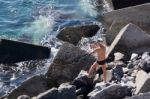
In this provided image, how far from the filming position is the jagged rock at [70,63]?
778 inches

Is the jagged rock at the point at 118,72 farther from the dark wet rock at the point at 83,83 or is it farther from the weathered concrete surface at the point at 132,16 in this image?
the weathered concrete surface at the point at 132,16

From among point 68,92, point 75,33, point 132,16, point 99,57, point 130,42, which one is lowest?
point 68,92

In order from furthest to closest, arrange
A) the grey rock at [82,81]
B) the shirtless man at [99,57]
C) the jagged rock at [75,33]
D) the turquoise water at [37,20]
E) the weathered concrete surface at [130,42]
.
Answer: the jagged rock at [75,33], the turquoise water at [37,20], the weathered concrete surface at [130,42], the shirtless man at [99,57], the grey rock at [82,81]

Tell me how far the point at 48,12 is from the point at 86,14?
7.92 feet

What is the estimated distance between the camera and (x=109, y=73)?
18.0m

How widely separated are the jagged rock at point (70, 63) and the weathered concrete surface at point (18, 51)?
3603mm

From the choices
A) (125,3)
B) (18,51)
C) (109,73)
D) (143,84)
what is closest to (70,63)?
(109,73)

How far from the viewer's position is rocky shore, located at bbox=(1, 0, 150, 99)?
52.9 feet

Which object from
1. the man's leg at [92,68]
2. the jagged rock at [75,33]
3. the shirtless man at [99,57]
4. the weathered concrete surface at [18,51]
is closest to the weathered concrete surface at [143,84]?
the shirtless man at [99,57]

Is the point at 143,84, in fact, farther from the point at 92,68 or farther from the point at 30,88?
the point at 30,88

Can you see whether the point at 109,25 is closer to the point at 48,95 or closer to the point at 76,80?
the point at 76,80

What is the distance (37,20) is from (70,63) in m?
9.44

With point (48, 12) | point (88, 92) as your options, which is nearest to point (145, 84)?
point (88, 92)

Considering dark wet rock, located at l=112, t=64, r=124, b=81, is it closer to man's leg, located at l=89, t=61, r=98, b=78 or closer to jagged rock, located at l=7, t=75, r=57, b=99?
man's leg, located at l=89, t=61, r=98, b=78
